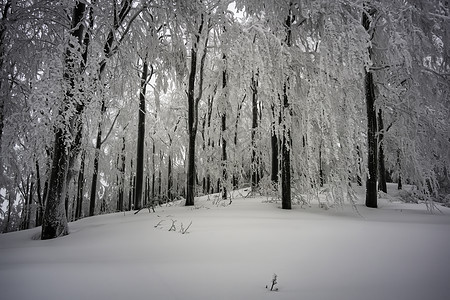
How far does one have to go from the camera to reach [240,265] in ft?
7.53

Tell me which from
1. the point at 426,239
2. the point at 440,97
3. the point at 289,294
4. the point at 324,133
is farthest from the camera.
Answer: the point at 440,97

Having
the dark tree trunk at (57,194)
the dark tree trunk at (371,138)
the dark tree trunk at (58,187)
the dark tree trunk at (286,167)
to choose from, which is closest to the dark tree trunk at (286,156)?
the dark tree trunk at (286,167)

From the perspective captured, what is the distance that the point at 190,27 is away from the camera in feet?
13.9

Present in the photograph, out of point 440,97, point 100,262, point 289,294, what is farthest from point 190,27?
point 440,97

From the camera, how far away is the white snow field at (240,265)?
1.79 meters

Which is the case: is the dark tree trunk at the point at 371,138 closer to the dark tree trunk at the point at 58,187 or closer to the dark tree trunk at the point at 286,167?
the dark tree trunk at the point at 286,167

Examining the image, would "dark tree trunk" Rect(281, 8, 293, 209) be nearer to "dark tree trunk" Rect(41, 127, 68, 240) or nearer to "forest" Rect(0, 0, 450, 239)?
"forest" Rect(0, 0, 450, 239)

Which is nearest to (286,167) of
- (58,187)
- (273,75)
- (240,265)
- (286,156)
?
(286,156)

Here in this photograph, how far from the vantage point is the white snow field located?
1792 millimetres

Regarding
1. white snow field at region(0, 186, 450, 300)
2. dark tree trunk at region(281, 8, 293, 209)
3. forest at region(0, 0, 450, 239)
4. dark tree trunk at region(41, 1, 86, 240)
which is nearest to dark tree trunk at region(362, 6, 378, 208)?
forest at region(0, 0, 450, 239)

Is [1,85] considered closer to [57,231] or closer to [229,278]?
[57,231]

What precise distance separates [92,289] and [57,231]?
3.33 meters

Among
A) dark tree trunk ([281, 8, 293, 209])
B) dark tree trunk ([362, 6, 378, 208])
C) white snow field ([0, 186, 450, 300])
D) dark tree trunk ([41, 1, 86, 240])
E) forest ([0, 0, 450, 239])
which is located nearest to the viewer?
white snow field ([0, 186, 450, 300])

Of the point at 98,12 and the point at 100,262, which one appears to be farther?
the point at 98,12
